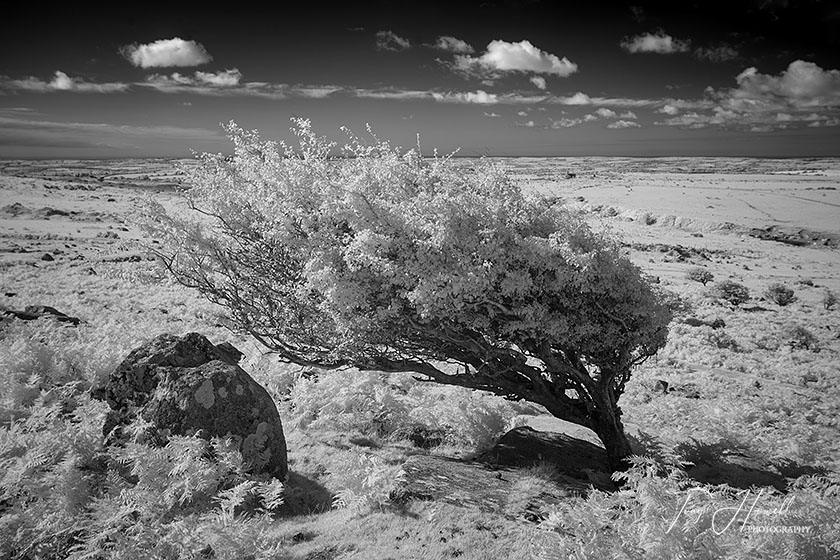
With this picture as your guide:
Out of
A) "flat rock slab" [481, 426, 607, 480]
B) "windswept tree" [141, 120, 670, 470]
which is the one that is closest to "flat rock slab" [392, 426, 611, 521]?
"flat rock slab" [481, 426, 607, 480]

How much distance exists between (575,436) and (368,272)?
6204mm

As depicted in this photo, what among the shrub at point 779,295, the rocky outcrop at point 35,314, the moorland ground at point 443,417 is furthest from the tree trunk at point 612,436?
the shrub at point 779,295

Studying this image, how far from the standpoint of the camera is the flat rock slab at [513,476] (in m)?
7.02

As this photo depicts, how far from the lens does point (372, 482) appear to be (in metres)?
6.74

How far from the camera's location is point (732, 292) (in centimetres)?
2694

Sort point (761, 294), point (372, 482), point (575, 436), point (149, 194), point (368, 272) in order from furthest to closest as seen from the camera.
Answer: point (761, 294), point (575, 436), point (149, 194), point (368, 272), point (372, 482)

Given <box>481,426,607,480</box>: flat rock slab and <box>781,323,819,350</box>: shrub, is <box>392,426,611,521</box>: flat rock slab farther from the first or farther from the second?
<box>781,323,819,350</box>: shrub

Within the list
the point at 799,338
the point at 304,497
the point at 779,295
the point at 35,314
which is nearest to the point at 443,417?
the point at 304,497

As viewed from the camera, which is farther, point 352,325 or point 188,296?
point 188,296

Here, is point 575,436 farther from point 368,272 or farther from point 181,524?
point 181,524

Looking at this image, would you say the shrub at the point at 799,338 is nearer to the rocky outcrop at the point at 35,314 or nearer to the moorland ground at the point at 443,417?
the moorland ground at the point at 443,417

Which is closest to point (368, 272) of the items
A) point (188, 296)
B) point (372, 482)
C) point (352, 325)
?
point (352, 325)

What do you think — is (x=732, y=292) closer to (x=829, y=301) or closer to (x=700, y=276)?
(x=700, y=276)

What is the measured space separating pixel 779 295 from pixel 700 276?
4.62 metres
